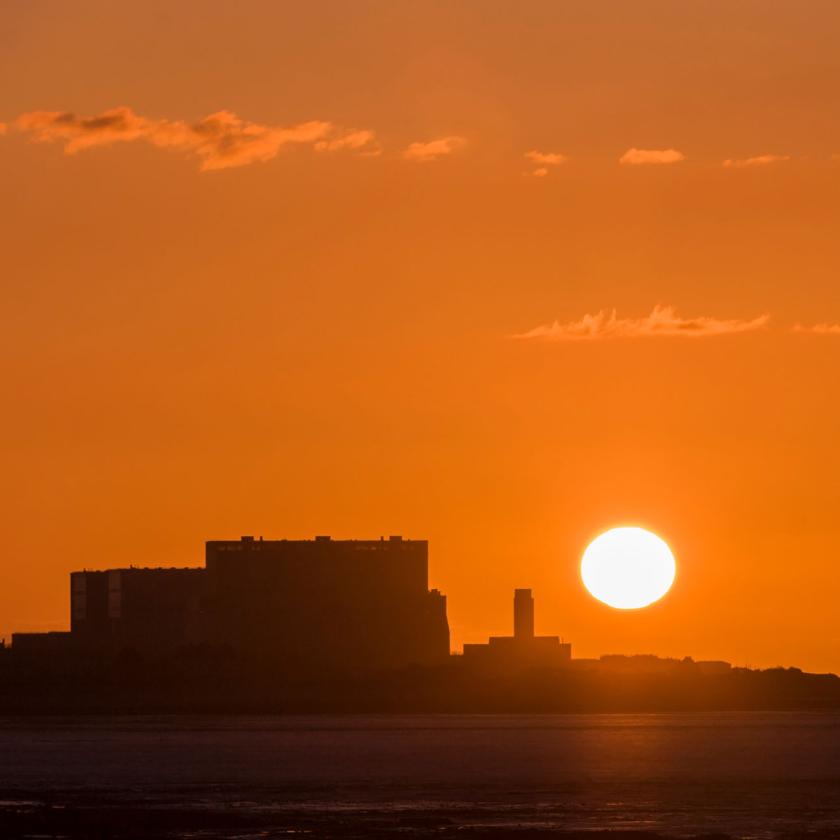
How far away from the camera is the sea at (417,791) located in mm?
87250

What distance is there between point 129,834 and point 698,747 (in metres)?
102

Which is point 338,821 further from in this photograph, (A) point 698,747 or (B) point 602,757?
(A) point 698,747

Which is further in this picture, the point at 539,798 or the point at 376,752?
the point at 376,752

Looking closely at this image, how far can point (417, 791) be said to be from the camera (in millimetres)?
111562

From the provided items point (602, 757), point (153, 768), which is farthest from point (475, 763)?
point (153, 768)

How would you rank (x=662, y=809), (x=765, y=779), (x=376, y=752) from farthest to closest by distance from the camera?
(x=376, y=752)
(x=765, y=779)
(x=662, y=809)

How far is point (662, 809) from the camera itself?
9794cm

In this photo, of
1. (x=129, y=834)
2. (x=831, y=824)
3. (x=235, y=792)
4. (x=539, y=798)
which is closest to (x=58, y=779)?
(x=235, y=792)

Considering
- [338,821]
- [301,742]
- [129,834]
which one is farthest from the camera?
[301,742]

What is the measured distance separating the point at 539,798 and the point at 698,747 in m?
75.7

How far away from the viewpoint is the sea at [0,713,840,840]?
87.2m

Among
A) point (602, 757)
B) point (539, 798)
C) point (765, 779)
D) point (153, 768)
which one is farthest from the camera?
point (602, 757)

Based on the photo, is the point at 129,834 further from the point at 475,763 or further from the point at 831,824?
the point at 475,763

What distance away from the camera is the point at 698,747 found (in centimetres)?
17900
